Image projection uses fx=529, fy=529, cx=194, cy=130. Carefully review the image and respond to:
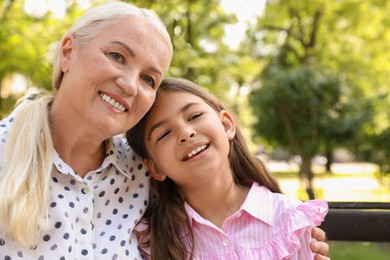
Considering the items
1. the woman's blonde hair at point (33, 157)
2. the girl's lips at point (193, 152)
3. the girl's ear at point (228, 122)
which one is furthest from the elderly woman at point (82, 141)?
the girl's ear at point (228, 122)

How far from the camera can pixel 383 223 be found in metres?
2.64

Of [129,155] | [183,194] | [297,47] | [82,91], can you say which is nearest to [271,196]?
[183,194]

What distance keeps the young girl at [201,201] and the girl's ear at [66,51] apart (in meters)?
0.40

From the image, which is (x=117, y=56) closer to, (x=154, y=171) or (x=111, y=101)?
(x=111, y=101)

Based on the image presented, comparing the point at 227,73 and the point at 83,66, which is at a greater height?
the point at 227,73

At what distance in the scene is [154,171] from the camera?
2246 millimetres

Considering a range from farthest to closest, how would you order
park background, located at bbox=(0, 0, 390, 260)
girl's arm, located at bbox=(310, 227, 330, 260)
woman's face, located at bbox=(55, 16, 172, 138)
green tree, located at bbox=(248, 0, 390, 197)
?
green tree, located at bbox=(248, 0, 390, 197) < park background, located at bbox=(0, 0, 390, 260) < girl's arm, located at bbox=(310, 227, 330, 260) < woman's face, located at bbox=(55, 16, 172, 138)

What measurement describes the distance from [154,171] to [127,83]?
482 mm

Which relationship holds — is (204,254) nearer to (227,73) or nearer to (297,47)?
(227,73)

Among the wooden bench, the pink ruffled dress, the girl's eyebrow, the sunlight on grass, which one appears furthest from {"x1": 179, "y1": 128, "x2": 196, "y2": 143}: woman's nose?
the sunlight on grass

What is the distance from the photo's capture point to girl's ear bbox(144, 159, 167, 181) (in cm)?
223

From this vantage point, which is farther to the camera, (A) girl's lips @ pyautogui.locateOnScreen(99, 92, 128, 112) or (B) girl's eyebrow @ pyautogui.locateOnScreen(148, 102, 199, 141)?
(B) girl's eyebrow @ pyautogui.locateOnScreen(148, 102, 199, 141)

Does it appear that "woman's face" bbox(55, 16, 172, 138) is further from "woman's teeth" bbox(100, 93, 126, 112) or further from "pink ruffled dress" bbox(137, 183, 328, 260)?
"pink ruffled dress" bbox(137, 183, 328, 260)

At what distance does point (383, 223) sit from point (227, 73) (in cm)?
781
